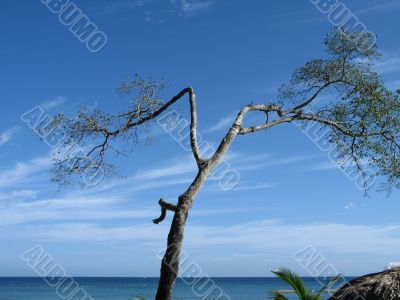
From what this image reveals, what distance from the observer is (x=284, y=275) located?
11.3 metres

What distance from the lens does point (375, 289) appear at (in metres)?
10.2

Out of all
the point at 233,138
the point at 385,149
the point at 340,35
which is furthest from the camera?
the point at 340,35

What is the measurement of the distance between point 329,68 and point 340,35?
83cm

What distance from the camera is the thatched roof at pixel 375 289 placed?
10102 mm

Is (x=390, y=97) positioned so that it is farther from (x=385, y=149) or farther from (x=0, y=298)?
(x=0, y=298)

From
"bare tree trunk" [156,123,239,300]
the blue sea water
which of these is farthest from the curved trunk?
the blue sea water

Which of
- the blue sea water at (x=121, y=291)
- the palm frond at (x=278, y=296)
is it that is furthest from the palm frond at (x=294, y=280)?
the blue sea water at (x=121, y=291)

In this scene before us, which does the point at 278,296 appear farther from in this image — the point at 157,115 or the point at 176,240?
the point at 157,115

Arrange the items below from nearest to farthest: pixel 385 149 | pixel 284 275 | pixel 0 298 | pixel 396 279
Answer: pixel 396 279
pixel 284 275
pixel 385 149
pixel 0 298

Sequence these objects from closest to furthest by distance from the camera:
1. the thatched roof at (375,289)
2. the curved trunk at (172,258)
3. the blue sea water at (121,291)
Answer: the thatched roof at (375,289) → the curved trunk at (172,258) → the blue sea water at (121,291)

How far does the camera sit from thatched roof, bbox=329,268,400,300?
10102 mm

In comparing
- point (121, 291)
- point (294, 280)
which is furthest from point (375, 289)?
point (121, 291)

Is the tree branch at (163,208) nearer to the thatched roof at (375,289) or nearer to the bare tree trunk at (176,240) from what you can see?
the bare tree trunk at (176,240)

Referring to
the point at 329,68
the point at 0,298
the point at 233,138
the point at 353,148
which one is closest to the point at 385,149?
the point at 353,148
